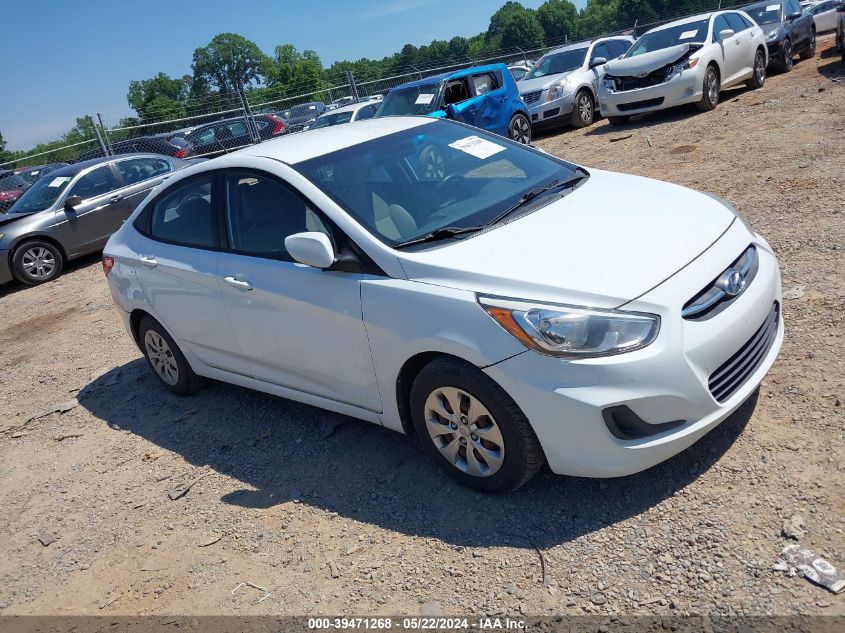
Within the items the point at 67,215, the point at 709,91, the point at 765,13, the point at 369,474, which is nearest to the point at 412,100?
the point at 709,91

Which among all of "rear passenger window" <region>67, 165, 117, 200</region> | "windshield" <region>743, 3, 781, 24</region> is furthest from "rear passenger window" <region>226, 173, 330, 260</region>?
"windshield" <region>743, 3, 781, 24</region>

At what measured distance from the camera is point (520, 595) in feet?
9.38

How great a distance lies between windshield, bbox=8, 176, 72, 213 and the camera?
1118 centimetres

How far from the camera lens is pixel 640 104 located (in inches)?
476

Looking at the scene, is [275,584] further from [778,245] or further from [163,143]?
[163,143]

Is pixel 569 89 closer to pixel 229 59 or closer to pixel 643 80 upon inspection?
pixel 643 80

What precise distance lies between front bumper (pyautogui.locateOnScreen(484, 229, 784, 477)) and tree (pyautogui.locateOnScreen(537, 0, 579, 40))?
12408 cm

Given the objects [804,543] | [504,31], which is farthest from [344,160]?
[504,31]

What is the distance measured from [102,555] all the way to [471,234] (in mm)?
2661

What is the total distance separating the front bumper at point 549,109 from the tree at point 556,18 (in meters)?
112

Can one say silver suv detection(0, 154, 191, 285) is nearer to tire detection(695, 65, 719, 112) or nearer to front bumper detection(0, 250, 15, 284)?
front bumper detection(0, 250, 15, 284)

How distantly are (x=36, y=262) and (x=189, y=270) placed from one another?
7805 mm

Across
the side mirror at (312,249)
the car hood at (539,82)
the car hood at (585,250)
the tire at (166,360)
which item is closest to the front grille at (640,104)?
the car hood at (539,82)

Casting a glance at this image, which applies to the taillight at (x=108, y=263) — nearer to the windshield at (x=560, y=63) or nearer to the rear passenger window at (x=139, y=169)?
the rear passenger window at (x=139, y=169)
